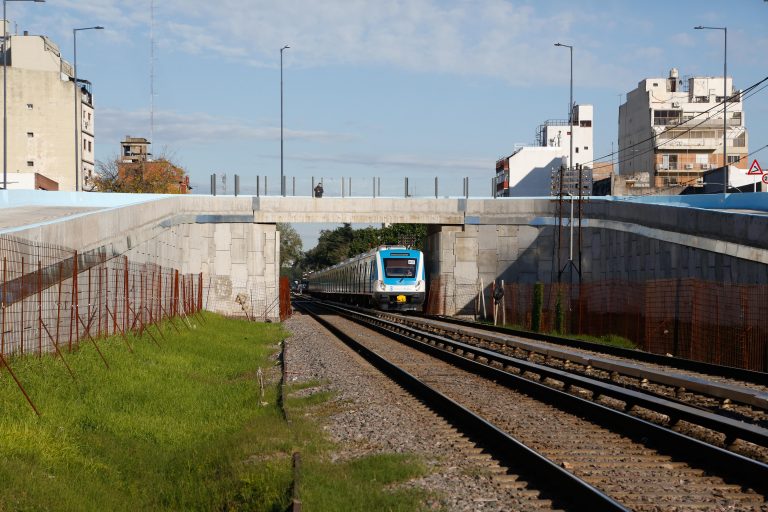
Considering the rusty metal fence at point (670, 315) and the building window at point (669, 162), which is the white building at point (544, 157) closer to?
the building window at point (669, 162)

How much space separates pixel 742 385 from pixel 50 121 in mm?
78569

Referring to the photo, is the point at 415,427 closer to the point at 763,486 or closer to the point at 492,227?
the point at 763,486

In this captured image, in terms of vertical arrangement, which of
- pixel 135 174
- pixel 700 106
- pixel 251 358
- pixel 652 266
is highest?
pixel 700 106

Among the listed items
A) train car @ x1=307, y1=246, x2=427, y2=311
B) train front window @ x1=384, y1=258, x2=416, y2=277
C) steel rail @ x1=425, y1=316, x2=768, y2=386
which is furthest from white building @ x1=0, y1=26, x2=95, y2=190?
steel rail @ x1=425, y1=316, x2=768, y2=386

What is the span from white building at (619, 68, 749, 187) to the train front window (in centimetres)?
5951

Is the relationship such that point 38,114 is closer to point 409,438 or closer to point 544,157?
point 544,157

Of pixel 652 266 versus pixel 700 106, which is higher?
pixel 700 106

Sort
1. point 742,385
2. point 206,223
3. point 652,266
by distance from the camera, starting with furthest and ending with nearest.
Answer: point 206,223
point 652,266
point 742,385

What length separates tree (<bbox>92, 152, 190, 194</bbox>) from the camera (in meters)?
88.2

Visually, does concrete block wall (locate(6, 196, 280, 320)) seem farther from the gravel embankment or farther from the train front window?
the gravel embankment

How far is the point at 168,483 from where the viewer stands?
399 inches

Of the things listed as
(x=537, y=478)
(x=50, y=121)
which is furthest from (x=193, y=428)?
(x=50, y=121)

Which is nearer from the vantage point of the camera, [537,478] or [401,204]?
[537,478]

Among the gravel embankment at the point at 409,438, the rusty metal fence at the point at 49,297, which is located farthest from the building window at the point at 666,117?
the gravel embankment at the point at 409,438
